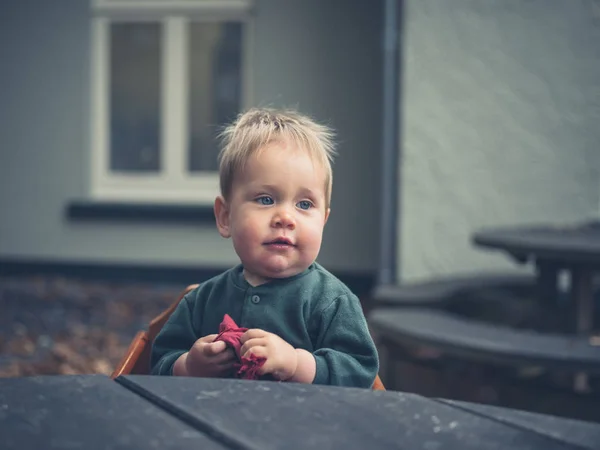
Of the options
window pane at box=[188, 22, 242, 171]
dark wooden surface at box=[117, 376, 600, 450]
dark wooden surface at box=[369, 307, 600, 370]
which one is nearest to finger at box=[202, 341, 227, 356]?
dark wooden surface at box=[117, 376, 600, 450]

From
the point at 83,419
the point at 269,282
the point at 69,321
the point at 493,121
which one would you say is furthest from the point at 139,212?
the point at 83,419

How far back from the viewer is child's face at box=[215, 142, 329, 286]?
155 centimetres

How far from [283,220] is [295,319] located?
0.51 ft

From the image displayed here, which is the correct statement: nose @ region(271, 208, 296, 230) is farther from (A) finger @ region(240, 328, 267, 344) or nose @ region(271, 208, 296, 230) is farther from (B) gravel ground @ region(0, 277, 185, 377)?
(B) gravel ground @ region(0, 277, 185, 377)

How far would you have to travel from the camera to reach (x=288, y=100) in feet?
24.6

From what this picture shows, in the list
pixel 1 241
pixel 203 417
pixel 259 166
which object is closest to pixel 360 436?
pixel 203 417

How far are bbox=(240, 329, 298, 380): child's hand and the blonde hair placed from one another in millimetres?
269

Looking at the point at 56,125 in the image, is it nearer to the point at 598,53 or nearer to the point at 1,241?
the point at 1,241

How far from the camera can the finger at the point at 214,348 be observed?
1.46 m

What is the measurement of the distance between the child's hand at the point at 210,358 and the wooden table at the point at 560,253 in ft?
6.86

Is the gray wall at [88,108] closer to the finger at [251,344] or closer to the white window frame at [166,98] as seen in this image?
the white window frame at [166,98]

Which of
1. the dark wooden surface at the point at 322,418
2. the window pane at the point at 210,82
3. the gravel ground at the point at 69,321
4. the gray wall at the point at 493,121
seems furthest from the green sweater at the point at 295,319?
the window pane at the point at 210,82

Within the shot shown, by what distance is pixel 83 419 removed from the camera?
105cm

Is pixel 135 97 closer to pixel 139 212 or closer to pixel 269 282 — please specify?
pixel 139 212
